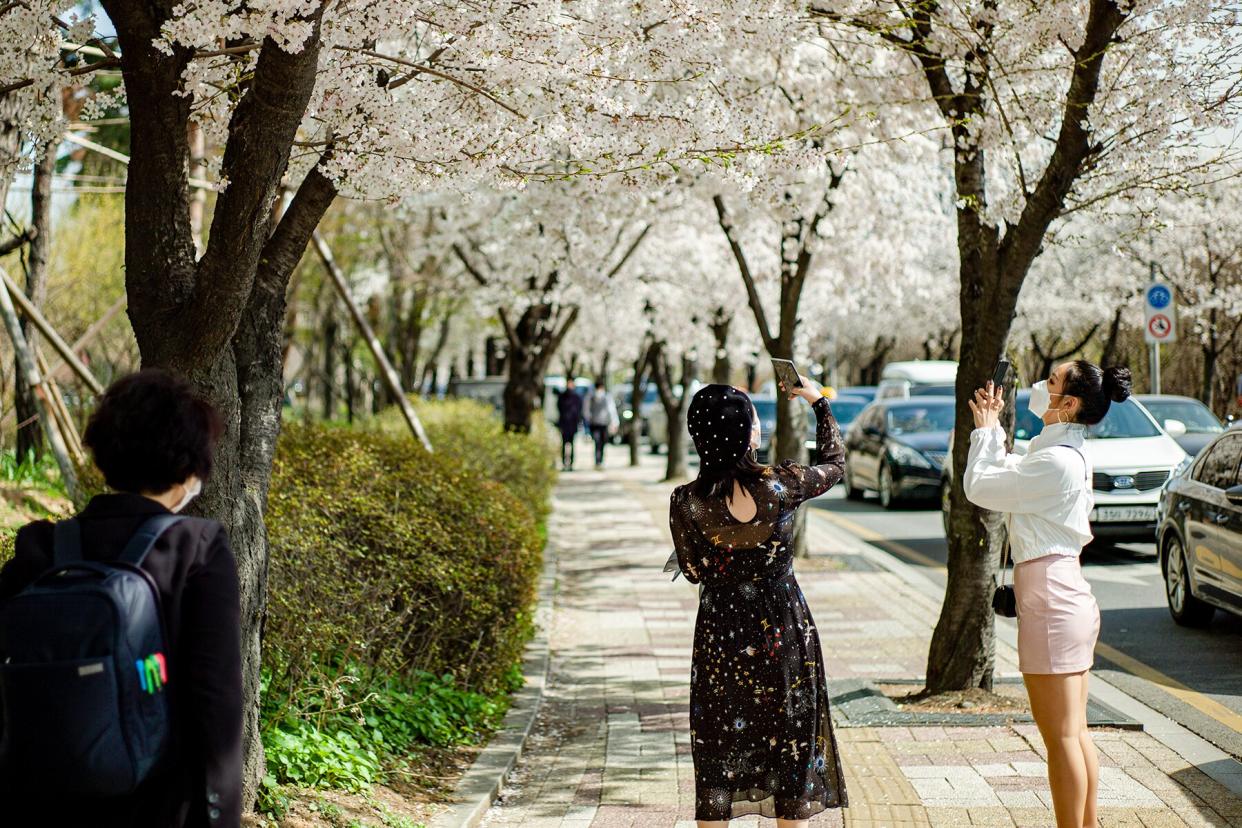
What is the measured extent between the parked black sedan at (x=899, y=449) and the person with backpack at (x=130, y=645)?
1614 cm

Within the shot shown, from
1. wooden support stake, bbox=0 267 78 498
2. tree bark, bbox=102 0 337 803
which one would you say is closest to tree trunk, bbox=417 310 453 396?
wooden support stake, bbox=0 267 78 498

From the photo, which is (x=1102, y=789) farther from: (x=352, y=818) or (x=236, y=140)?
(x=236, y=140)

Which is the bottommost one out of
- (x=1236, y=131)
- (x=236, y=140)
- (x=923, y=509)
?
(x=923, y=509)

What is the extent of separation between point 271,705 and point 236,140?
2447 millimetres

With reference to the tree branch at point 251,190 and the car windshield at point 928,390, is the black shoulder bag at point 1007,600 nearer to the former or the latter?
the tree branch at point 251,190

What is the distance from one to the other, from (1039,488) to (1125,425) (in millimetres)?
10079

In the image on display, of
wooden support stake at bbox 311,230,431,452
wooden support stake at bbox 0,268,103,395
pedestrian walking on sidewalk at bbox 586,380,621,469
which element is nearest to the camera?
wooden support stake at bbox 0,268,103,395

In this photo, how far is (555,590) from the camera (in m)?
11.4

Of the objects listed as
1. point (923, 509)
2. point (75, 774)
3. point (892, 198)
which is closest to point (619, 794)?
point (75, 774)

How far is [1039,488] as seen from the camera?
4.39 meters

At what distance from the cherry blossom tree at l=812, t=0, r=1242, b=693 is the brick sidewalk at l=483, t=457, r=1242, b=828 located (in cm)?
96

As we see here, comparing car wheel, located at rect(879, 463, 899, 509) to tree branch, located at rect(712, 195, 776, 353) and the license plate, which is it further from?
tree branch, located at rect(712, 195, 776, 353)

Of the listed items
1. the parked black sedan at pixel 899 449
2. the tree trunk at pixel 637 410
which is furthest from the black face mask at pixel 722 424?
the tree trunk at pixel 637 410

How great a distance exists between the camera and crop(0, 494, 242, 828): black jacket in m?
2.46
